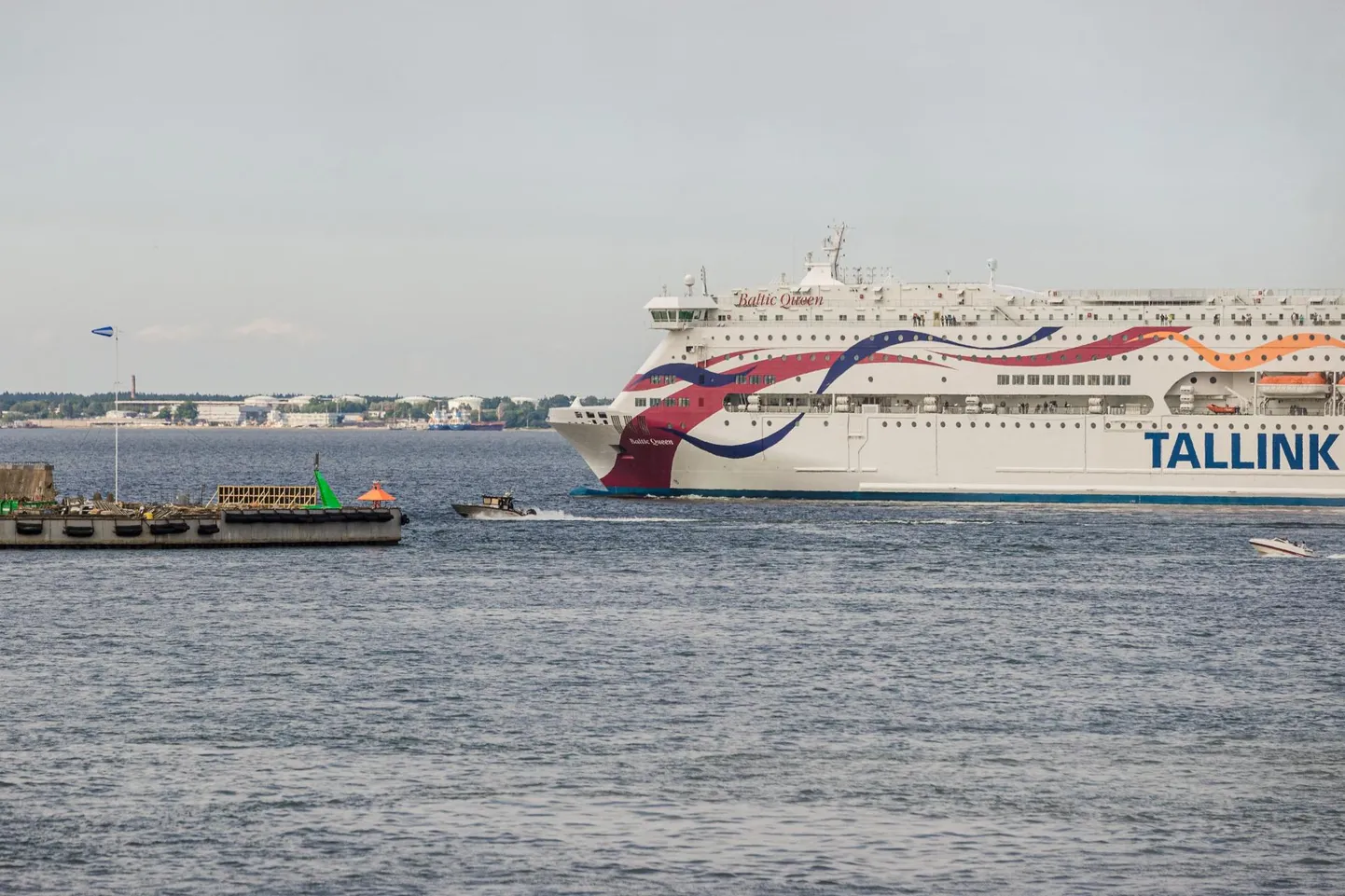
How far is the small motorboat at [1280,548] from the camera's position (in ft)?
198

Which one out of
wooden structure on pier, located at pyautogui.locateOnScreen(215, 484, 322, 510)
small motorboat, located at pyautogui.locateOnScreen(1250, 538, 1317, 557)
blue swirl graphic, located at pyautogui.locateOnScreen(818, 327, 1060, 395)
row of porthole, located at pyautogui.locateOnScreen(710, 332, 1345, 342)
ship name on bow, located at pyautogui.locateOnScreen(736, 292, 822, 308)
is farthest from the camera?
ship name on bow, located at pyautogui.locateOnScreen(736, 292, 822, 308)

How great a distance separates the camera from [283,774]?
28.0 m

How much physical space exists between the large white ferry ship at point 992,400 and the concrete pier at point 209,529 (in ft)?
63.1

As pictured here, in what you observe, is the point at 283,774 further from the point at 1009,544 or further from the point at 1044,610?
the point at 1009,544

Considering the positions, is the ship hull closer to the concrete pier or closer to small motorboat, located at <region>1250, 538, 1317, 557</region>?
small motorboat, located at <region>1250, 538, 1317, 557</region>

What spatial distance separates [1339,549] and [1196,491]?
15.8 meters

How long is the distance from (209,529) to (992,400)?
1448 inches

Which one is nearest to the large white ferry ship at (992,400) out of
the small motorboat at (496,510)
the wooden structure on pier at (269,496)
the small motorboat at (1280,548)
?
the small motorboat at (496,510)

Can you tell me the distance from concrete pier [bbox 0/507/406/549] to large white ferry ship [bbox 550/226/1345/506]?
19.2 metres

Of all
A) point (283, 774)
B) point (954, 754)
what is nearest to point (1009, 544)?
point (954, 754)

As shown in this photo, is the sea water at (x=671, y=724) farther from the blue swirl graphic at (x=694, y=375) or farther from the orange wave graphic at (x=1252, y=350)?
the orange wave graphic at (x=1252, y=350)

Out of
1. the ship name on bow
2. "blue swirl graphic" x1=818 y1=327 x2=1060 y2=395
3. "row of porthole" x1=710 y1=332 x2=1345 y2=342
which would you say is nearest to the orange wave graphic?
"row of porthole" x1=710 y1=332 x2=1345 y2=342

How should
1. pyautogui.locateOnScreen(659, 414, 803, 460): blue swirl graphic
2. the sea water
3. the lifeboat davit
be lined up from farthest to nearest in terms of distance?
pyautogui.locateOnScreen(659, 414, 803, 460): blue swirl graphic, the lifeboat davit, the sea water

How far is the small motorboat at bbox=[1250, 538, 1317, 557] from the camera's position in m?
60.2
